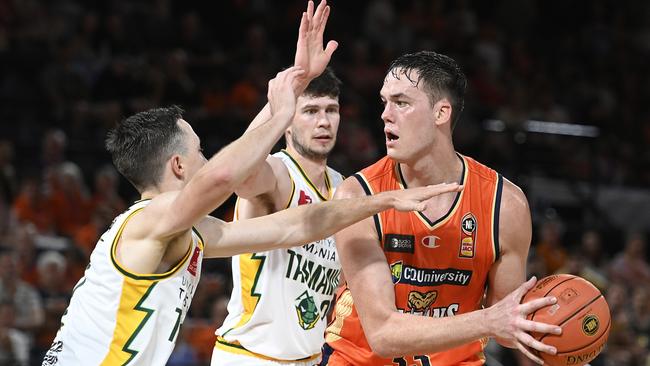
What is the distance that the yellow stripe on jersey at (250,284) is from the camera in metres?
5.81

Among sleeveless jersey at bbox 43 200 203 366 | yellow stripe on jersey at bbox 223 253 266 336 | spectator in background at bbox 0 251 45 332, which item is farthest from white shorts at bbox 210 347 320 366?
spectator in background at bbox 0 251 45 332

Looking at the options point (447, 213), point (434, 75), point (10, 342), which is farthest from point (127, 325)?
point (10, 342)

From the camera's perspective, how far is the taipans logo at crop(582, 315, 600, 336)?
14.1ft

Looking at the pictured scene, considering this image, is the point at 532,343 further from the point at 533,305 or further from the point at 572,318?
the point at 572,318

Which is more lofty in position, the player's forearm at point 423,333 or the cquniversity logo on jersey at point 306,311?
the cquniversity logo on jersey at point 306,311

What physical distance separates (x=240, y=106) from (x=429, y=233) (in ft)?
26.1

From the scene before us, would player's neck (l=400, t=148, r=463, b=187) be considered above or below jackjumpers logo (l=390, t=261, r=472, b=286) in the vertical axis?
above

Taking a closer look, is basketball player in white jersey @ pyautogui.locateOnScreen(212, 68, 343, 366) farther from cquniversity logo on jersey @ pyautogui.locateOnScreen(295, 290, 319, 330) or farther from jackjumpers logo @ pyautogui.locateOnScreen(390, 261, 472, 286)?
jackjumpers logo @ pyautogui.locateOnScreen(390, 261, 472, 286)

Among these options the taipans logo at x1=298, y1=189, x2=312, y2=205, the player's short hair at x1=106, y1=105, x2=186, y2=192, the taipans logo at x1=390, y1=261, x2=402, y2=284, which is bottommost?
the taipans logo at x1=390, y1=261, x2=402, y2=284

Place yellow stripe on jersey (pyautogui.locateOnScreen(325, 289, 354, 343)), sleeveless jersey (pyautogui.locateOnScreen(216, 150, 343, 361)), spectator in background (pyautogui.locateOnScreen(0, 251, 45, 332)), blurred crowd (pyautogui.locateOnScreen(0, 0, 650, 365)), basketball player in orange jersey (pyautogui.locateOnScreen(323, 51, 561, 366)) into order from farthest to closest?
blurred crowd (pyautogui.locateOnScreen(0, 0, 650, 365)) < spectator in background (pyautogui.locateOnScreen(0, 251, 45, 332)) < sleeveless jersey (pyautogui.locateOnScreen(216, 150, 343, 361)) < yellow stripe on jersey (pyautogui.locateOnScreen(325, 289, 354, 343)) < basketball player in orange jersey (pyautogui.locateOnScreen(323, 51, 561, 366))

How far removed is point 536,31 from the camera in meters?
17.5

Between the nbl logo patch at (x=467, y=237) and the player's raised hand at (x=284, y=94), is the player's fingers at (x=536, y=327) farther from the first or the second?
the player's raised hand at (x=284, y=94)

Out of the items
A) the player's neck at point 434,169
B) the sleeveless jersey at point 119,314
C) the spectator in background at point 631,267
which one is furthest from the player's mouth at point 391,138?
the spectator in background at point 631,267

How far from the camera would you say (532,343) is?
13.2ft
